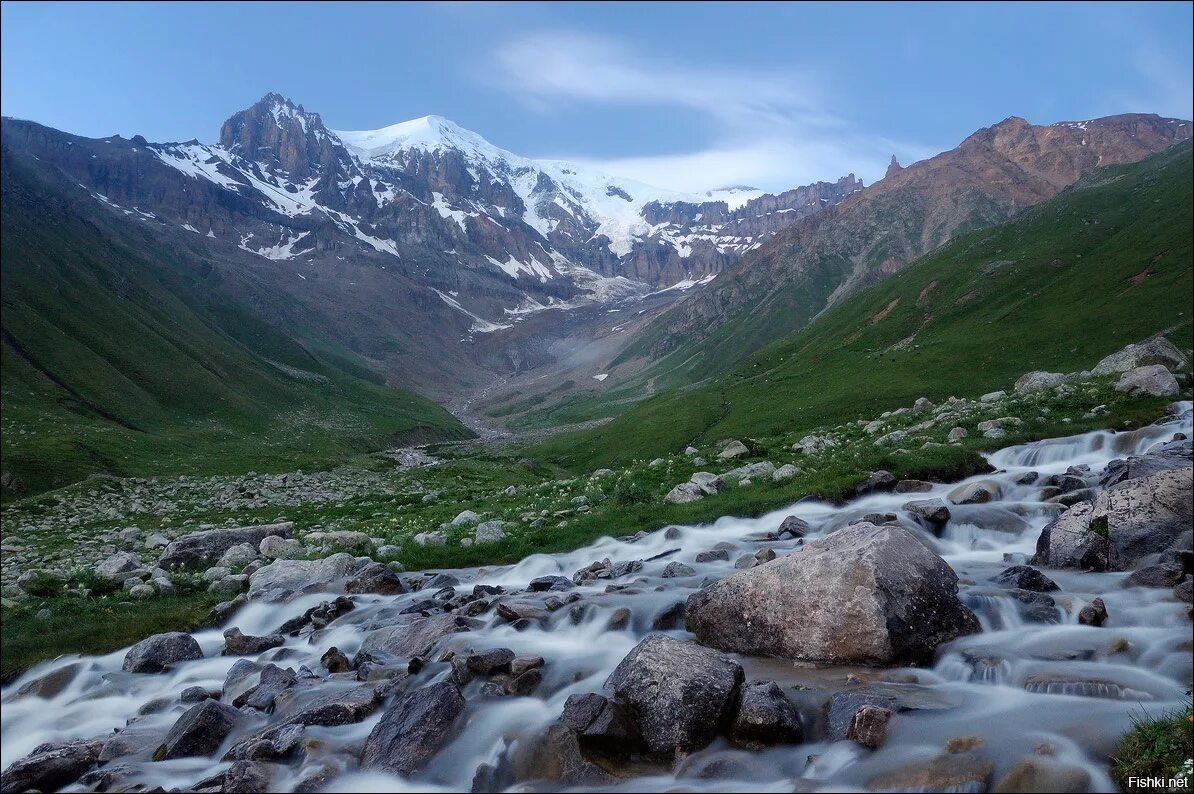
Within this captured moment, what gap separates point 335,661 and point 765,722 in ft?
37.0

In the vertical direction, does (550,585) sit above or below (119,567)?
above

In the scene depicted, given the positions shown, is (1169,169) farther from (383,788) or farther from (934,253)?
(383,788)

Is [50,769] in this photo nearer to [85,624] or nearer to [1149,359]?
[85,624]

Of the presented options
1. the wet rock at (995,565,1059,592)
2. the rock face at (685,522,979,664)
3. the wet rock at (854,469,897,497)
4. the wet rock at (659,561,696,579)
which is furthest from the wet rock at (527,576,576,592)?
the wet rock at (854,469,897,497)

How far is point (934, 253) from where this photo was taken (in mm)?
160000

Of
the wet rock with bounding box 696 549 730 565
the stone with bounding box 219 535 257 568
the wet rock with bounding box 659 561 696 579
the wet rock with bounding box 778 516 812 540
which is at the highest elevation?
the wet rock with bounding box 778 516 812 540

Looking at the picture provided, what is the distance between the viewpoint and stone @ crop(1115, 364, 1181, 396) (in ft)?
125

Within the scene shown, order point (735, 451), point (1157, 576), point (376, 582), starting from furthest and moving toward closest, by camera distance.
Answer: point (735, 451) < point (376, 582) < point (1157, 576)

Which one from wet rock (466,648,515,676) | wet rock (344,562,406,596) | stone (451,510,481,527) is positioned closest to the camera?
wet rock (466,648,515,676)

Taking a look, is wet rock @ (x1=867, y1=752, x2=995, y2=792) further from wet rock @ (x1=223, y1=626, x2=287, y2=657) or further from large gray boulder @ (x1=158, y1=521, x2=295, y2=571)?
large gray boulder @ (x1=158, y1=521, x2=295, y2=571)

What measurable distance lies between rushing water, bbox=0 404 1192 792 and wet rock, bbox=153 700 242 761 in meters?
0.29

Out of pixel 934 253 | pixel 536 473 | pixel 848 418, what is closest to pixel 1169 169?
pixel 934 253

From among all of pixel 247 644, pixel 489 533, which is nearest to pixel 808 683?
pixel 247 644

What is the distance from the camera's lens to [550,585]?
73.0 feet
